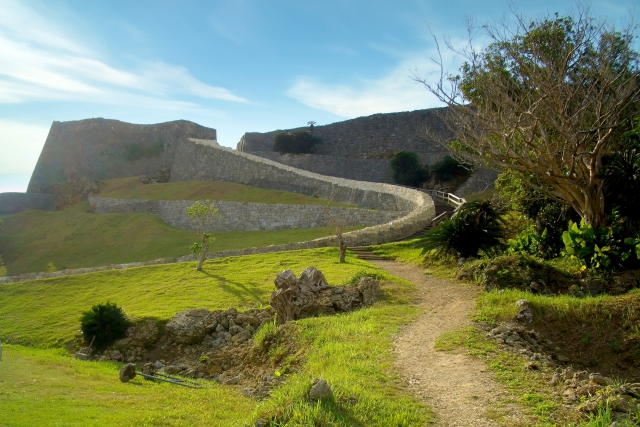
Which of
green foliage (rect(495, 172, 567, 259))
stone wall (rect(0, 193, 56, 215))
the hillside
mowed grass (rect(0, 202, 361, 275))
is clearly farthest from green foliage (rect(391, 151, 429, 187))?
stone wall (rect(0, 193, 56, 215))

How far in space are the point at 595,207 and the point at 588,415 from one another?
7.92 meters

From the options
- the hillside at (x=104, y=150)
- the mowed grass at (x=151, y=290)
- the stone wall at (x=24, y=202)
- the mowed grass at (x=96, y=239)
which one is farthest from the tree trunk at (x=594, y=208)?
the stone wall at (x=24, y=202)

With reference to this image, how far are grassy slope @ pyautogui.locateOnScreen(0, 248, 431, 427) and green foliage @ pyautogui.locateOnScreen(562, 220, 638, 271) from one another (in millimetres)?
3468

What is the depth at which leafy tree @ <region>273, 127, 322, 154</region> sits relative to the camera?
45.3m

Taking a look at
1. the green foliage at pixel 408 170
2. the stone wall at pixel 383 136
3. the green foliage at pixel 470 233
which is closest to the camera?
the green foliage at pixel 470 233

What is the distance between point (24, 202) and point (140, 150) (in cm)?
1007

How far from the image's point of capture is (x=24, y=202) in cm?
4269

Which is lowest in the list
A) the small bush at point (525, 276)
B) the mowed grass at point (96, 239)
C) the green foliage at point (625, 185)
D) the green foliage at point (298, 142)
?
the mowed grass at point (96, 239)

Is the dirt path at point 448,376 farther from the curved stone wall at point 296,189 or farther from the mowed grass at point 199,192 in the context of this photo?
the mowed grass at point 199,192

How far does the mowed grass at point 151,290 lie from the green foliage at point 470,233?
2035 mm

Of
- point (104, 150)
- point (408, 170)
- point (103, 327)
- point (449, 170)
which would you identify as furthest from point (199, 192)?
point (103, 327)

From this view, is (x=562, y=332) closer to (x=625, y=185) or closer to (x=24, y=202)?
(x=625, y=185)

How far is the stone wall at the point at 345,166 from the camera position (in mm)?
41312

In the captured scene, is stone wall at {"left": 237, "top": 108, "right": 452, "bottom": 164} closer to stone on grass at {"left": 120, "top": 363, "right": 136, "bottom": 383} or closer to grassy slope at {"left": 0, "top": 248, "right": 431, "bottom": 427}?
grassy slope at {"left": 0, "top": 248, "right": 431, "bottom": 427}
